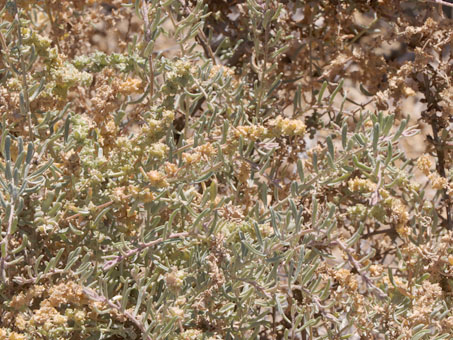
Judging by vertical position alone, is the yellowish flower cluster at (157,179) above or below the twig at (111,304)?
above

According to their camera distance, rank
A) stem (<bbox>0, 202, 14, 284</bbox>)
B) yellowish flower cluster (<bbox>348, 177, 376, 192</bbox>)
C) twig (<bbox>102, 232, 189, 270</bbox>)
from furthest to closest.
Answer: yellowish flower cluster (<bbox>348, 177, 376, 192</bbox>)
twig (<bbox>102, 232, 189, 270</bbox>)
stem (<bbox>0, 202, 14, 284</bbox>)

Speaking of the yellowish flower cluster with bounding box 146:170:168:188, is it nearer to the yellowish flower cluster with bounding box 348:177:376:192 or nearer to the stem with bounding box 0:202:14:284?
the stem with bounding box 0:202:14:284

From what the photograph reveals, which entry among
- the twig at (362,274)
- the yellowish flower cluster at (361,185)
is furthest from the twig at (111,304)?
the yellowish flower cluster at (361,185)

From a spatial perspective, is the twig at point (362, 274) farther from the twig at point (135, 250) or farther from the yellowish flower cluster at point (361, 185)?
the twig at point (135, 250)

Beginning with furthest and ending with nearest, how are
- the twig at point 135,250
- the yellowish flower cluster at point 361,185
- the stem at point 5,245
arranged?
the yellowish flower cluster at point 361,185 → the twig at point 135,250 → the stem at point 5,245

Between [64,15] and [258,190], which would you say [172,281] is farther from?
[64,15]

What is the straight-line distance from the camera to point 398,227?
55.7 inches

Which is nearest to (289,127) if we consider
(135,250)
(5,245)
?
(135,250)

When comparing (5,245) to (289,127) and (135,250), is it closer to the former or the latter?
(135,250)

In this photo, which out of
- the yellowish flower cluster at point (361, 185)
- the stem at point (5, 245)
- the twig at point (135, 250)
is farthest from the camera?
the yellowish flower cluster at point (361, 185)

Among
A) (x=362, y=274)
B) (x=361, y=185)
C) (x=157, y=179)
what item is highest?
(x=157, y=179)

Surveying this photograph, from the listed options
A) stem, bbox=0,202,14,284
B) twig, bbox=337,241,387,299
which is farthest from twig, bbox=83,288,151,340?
twig, bbox=337,241,387,299

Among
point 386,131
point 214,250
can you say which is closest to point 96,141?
point 214,250

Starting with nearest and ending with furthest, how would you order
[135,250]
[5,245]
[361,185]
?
[5,245]
[135,250]
[361,185]
